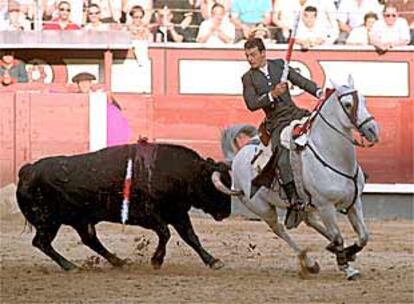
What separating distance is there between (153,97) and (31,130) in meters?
1.38

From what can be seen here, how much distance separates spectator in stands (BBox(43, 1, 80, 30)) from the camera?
51.2ft

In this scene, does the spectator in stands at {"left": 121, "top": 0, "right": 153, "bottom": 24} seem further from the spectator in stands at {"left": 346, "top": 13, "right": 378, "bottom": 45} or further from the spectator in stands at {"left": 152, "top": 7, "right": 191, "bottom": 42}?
the spectator in stands at {"left": 346, "top": 13, "right": 378, "bottom": 45}

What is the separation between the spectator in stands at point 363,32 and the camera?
15406mm

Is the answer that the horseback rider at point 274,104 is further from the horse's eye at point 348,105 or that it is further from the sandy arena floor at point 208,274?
the sandy arena floor at point 208,274

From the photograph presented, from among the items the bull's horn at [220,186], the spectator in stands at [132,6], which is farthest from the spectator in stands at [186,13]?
the bull's horn at [220,186]

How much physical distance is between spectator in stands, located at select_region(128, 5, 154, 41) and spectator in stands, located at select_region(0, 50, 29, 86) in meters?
1.30

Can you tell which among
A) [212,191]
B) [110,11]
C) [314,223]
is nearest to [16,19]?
[110,11]

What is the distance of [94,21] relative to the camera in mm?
15633

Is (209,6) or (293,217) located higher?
(209,6)

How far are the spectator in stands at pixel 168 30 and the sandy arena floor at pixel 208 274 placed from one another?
3.41m

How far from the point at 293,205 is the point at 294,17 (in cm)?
674

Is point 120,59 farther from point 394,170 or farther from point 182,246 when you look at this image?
point 182,246

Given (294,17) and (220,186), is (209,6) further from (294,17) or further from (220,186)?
(220,186)

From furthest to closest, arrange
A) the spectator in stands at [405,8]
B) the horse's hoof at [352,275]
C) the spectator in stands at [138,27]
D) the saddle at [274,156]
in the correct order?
the spectator in stands at [405,8] < the spectator in stands at [138,27] < the saddle at [274,156] < the horse's hoof at [352,275]
